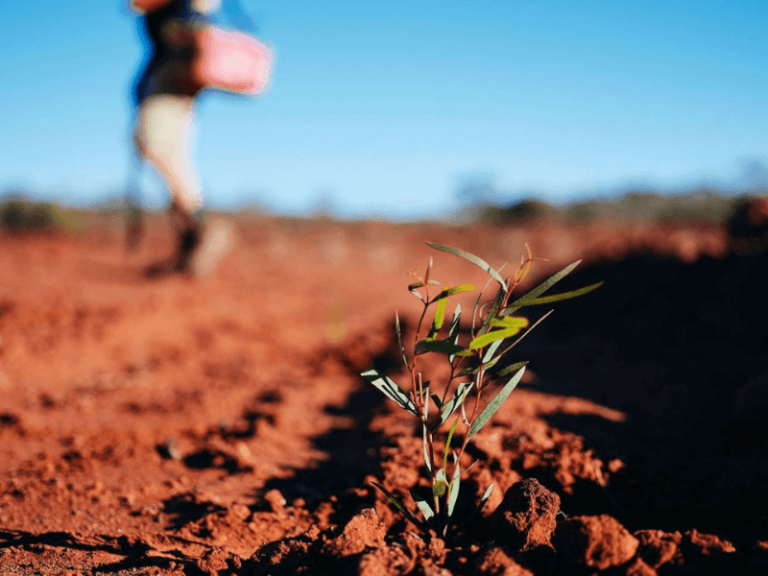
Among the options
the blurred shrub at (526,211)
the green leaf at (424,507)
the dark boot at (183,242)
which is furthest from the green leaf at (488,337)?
the blurred shrub at (526,211)

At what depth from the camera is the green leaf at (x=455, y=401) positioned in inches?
52.3

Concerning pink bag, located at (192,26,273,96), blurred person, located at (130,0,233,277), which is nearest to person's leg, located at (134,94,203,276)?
blurred person, located at (130,0,233,277)

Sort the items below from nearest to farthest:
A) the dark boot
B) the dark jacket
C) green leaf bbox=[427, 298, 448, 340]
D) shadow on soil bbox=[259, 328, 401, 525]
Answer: green leaf bbox=[427, 298, 448, 340] → shadow on soil bbox=[259, 328, 401, 525] → the dark jacket → the dark boot

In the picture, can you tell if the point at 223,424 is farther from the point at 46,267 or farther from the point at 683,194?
the point at 683,194

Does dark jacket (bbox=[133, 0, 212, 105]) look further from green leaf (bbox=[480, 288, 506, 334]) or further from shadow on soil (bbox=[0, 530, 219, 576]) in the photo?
green leaf (bbox=[480, 288, 506, 334])

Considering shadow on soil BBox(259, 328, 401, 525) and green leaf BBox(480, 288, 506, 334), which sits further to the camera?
shadow on soil BBox(259, 328, 401, 525)

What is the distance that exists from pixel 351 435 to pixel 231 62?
322 cm

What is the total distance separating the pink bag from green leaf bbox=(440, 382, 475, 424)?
12.6ft

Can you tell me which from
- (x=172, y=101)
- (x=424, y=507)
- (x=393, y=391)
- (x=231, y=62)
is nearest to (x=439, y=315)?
(x=393, y=391)

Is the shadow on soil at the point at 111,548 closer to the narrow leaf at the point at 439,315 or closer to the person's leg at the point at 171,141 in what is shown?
the narrow leaf at the point at 439,315

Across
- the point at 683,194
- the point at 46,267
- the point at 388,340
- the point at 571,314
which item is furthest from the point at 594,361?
the point at 683,194

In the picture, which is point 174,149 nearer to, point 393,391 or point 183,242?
point 183,242

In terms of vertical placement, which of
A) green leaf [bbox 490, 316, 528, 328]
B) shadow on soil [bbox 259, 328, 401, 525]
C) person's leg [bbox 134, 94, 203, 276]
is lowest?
shadow on soil [bbox 259, 328, 401, 525]

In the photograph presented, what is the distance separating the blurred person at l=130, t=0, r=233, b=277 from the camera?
4277 mm
